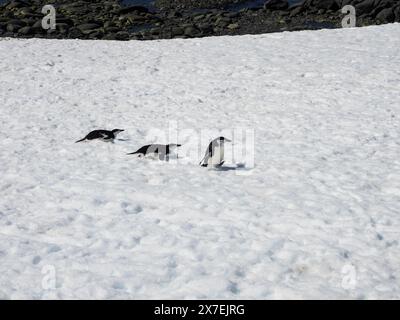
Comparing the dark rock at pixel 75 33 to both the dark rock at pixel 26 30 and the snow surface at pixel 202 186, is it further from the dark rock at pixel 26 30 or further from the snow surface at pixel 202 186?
the snow surface at pixel 202 186

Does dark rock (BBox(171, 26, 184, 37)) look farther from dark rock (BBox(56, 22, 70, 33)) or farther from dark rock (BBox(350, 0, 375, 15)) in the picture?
dark rock (BBox(350, 0, 375, 15))

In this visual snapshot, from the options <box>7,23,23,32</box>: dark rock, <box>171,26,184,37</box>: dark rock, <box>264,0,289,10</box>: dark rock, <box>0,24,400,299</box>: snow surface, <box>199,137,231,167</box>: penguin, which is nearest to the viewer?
<box>0,24,400,299</box>: snow surface

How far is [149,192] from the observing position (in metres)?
8.41

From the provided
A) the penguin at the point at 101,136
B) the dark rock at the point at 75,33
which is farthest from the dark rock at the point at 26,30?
the penguin at the point at 101,136

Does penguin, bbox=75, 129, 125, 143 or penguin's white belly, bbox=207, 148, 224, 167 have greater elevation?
penguin, bbox=75, 129, 125, 143

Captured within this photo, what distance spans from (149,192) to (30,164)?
2.80m

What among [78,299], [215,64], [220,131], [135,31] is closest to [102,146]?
[220,131]

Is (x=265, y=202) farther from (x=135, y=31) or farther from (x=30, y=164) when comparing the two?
(x=135, y=31)

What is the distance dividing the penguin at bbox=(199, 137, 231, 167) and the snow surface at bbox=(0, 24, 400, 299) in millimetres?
203

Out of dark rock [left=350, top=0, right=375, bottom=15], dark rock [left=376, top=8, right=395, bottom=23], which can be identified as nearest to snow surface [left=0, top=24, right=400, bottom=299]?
dark rock [left=376, top=8, right=395, bottom=23]

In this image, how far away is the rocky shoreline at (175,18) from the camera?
30.4 m

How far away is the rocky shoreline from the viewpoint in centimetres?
3039

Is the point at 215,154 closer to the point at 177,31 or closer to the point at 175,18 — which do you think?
the point at 177,31

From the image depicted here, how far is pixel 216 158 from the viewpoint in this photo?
9438 millimetres
